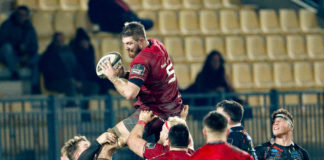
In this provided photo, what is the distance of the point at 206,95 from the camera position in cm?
1252

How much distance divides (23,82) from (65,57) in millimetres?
892

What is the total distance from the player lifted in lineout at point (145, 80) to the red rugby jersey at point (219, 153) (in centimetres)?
157

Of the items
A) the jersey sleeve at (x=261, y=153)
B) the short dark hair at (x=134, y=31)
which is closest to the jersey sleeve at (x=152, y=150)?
the short dark hair at (x=134, y=31)

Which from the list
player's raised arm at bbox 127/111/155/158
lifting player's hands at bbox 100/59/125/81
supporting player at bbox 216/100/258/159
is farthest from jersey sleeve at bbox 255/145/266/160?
lifting player's hands at bbox 100/59/125/81

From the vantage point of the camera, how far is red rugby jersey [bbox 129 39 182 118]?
7.95 m

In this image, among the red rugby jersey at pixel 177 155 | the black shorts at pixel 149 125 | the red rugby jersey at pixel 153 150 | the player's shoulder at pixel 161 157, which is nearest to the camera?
the red rugby jersey at pixel 177 155

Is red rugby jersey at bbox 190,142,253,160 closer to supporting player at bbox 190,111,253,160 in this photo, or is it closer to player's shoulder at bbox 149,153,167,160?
supporting player at bbox 190,111,253,160

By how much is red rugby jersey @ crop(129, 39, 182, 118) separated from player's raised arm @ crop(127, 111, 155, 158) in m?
0.25

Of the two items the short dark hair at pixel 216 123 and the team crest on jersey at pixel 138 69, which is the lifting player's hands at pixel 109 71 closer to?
the team crest on jersey at pixel 138 69

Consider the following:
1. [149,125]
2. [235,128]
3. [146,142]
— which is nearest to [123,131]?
[149,125]

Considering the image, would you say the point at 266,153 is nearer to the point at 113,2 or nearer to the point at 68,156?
the point at 68,156

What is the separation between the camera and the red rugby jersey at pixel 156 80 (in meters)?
7.95

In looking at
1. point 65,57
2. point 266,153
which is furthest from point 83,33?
point 266,153

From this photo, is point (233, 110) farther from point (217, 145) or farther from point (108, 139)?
point (217, 145)
